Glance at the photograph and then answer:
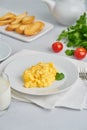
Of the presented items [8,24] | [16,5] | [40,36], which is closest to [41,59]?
[40,36]

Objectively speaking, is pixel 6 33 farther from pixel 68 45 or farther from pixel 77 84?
pixel 77 84

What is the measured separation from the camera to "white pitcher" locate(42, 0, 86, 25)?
1.34 meters

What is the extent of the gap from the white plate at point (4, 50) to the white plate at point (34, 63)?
65mm

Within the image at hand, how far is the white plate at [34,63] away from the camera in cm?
90

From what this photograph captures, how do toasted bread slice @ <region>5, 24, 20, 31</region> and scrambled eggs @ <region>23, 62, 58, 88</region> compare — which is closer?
scrambled eggs @ <region>23, 62, 58, 88</region>

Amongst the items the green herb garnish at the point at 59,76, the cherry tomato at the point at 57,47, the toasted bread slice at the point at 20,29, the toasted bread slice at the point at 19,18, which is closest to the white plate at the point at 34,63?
the green herb garnish at the point at 59,76

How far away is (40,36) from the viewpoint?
128cm

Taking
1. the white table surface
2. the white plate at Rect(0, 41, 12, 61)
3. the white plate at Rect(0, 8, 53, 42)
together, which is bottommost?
the white table surface

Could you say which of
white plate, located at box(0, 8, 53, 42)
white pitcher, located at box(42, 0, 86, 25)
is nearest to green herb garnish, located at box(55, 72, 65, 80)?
white plate, located at box(0, 8, 53, 42)

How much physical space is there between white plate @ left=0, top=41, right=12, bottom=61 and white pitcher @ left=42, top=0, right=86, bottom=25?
297 millimetres

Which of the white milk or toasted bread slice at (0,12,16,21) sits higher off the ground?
toasted bread slice at (0,12,16,21)

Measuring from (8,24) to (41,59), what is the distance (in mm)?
367

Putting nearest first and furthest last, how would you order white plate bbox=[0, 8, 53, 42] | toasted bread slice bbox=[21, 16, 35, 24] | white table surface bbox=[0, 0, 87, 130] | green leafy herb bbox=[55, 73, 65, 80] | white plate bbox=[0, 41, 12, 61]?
white table surface bbox=[0, 0, 87, 130]
green leafy herb bbox=[55, 73, 65, 80]
white plate bbox=[0, 41, 12, 61]
white plate bbox=[0, 8, 53, 42]
toasted bread slice bbox=[21, 16, 35, 24]

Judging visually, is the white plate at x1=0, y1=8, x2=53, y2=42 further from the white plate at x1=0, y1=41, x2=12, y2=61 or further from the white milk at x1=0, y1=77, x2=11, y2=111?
the white milk at x1=0, y1=77, x2=11, y2=111
